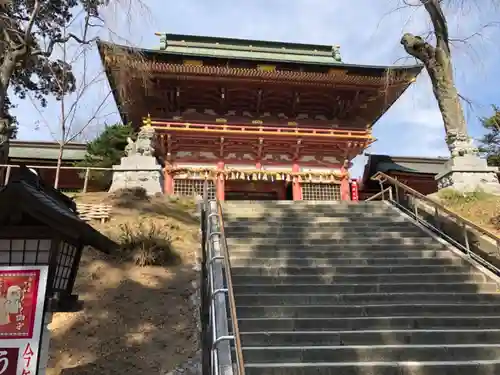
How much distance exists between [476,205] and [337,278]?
5161mm

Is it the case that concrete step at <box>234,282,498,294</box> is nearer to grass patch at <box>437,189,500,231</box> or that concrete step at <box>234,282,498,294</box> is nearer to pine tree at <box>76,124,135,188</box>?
grass patch at <box>437,189,500,231</box>

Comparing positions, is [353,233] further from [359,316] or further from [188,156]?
[188,156]

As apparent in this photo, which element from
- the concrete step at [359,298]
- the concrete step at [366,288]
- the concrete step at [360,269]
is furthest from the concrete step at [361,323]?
the concrete step at [360,269]

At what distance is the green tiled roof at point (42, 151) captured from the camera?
64.3 feet

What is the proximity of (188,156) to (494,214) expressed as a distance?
11957 millimetres

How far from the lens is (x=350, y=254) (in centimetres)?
827

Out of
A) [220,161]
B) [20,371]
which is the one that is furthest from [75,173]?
[20,371]

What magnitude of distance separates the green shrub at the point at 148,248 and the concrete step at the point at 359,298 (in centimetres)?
193

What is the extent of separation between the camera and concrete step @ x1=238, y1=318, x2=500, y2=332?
5848 mm

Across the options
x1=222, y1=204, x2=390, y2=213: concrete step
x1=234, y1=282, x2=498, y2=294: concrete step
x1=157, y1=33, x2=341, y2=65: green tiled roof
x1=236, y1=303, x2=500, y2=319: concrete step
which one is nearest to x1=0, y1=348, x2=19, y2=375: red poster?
x1=236, y1=303, x2=500, y2=319: concrete step

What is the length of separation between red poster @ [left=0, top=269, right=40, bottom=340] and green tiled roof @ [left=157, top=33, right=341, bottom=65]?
2036cm

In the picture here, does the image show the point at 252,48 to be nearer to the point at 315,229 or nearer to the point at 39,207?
the point at 315,229

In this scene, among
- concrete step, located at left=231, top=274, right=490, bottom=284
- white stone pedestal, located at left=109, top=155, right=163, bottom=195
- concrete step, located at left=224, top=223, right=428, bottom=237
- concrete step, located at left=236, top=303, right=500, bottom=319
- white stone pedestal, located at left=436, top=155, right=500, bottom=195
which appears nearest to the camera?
concrete step, located at left=236, top=303, right=500, bottom=319

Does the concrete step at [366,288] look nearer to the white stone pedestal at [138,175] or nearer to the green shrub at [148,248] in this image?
the green shrub at [148,248]
